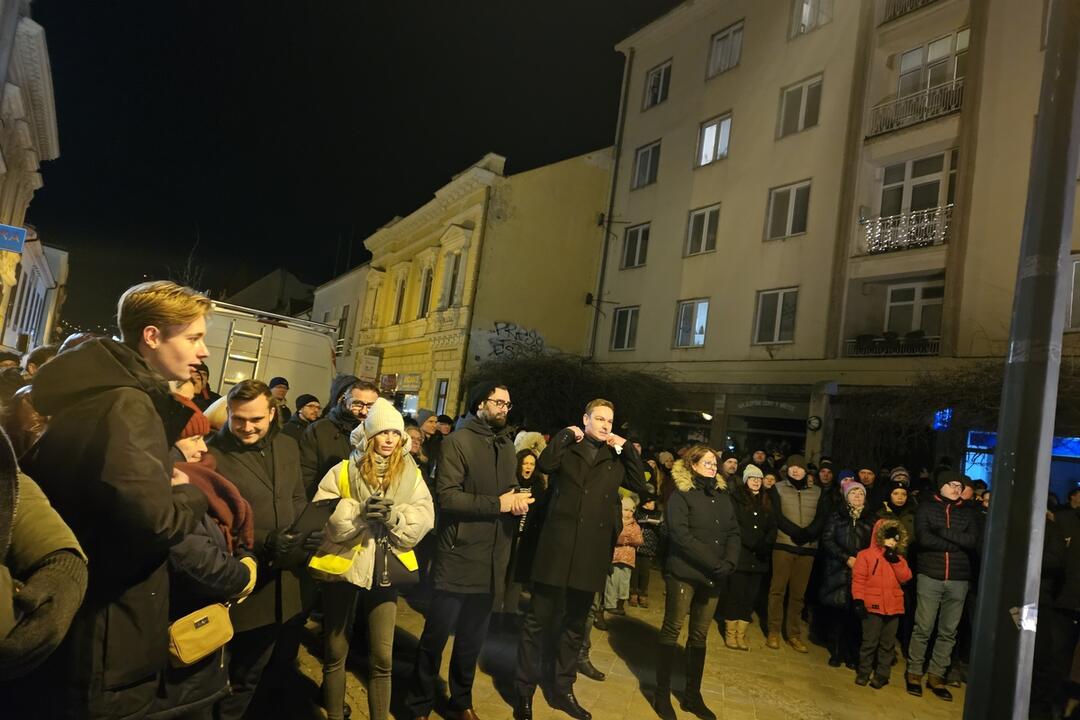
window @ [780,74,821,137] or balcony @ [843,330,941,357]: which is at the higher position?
Result: window @ [780,74,821,137]

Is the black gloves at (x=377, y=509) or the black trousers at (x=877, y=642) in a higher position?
the black gloves at (x=377, y=509)

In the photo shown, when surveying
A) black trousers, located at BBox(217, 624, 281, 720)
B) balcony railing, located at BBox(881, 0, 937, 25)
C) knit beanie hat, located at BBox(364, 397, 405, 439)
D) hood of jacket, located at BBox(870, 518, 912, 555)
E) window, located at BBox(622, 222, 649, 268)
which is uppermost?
balcony railing, located at BBox(881, 0, 937, 25)

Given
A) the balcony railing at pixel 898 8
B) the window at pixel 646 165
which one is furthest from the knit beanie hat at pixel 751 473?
the window at pixel 646 165

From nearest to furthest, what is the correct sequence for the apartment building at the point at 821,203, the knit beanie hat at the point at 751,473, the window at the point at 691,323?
the knit beanie hat at the point at 751,473 < the apartment building at the point at 821,203 < the window at the point at 691,323

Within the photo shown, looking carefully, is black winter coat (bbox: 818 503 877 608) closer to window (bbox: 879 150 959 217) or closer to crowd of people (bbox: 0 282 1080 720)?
crowd of people (bbox: 0 282 1080 720)

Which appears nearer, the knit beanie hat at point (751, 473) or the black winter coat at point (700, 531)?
the black winter coat at point (700, 531)

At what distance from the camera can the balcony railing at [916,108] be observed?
51.7 feet

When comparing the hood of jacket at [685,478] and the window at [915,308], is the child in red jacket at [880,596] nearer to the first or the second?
the hood of jacket at [685,478]

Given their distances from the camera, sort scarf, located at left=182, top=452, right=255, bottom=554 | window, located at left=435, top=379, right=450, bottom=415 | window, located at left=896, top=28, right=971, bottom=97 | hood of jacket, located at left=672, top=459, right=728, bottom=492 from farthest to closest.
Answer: window, located at left=435, top=379, right=450, bottom=415
window, located at left=896, top=28, right=971, bottom=97
hood of jacket, located at left=672, top=459, right=728, bottom=492
scarf, located at left=182, top=452, right=255, bottom=554

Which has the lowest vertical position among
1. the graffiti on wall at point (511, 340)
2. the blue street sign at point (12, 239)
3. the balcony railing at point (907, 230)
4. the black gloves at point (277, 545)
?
the black gloves at point (277, 545)

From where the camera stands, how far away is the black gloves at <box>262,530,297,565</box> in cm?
358

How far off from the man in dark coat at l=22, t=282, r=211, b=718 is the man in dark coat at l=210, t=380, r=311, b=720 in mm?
1328

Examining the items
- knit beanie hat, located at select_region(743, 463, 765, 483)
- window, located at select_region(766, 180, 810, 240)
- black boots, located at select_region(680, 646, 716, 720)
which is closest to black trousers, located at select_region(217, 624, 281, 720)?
black boots, located at select_region(680, 646, 716, 720)

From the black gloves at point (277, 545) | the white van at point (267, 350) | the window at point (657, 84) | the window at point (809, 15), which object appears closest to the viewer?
the black gloves at point (277, 545)
